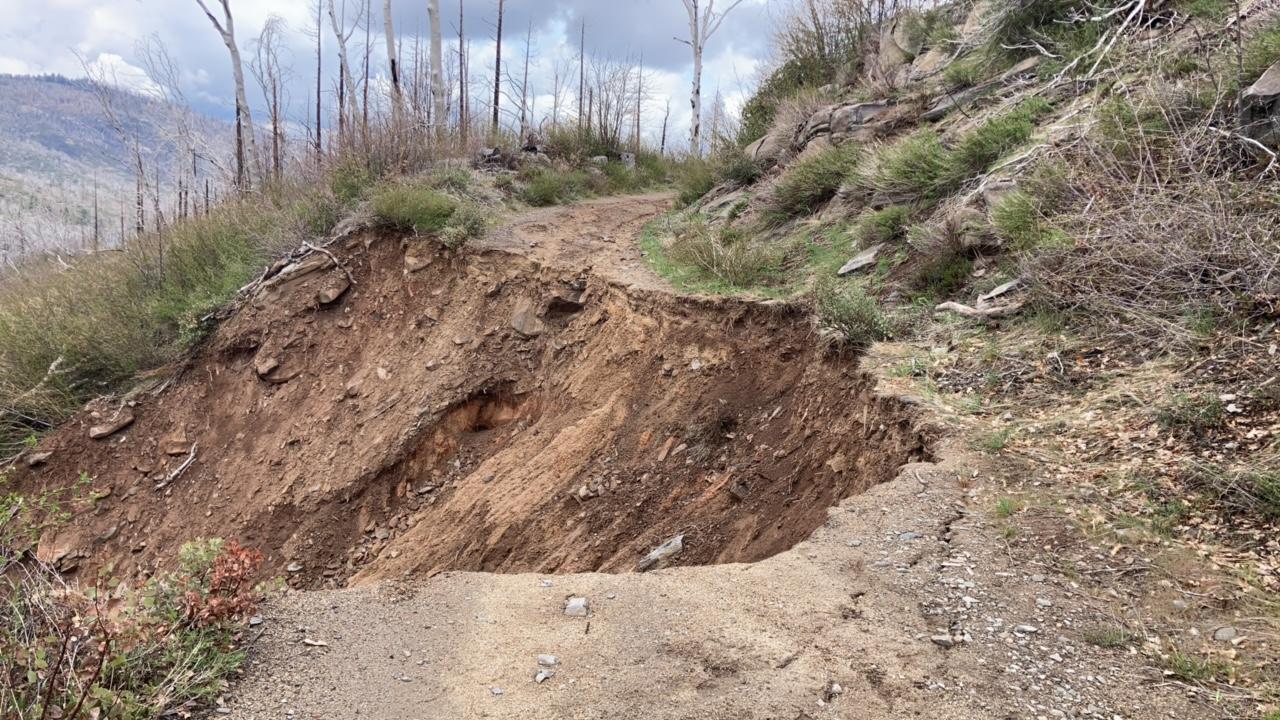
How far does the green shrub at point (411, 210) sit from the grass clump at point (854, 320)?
5.45 meters

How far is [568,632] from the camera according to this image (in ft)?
9.05

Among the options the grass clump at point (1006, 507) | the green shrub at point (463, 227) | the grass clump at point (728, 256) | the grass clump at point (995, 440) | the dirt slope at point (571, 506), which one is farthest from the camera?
the green shrub at point (463, 227)

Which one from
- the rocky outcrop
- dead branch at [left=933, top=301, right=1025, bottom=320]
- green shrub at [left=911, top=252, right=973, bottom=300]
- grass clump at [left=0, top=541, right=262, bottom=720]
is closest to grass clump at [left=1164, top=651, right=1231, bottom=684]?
dead branch at [left=933, top=301, right=1025, bottom=320]

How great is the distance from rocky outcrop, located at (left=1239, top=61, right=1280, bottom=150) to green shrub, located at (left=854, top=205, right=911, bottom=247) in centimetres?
258

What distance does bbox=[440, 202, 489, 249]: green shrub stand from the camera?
28.5ft

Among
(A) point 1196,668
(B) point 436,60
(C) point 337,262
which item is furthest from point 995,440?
(B) point 436,60

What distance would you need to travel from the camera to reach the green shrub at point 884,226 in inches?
269

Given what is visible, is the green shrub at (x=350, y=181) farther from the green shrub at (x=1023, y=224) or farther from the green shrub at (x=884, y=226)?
the green shrub at (x=1023, y=224)

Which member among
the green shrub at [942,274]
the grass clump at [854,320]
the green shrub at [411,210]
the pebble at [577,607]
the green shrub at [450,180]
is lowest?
the pebble at [577,607]

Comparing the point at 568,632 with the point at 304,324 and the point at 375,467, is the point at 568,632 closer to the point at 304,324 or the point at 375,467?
the point at 375,467

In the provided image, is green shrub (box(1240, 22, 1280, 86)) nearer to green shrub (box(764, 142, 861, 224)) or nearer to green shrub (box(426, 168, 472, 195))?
green shrub (box(764, 142, 861, 224))

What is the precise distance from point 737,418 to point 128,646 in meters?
4.36

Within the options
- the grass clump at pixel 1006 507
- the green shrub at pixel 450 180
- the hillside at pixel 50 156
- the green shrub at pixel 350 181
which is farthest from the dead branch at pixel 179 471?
the hillside at pixel 50 156

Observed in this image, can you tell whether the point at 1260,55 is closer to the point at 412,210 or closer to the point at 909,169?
the point at 909,169
